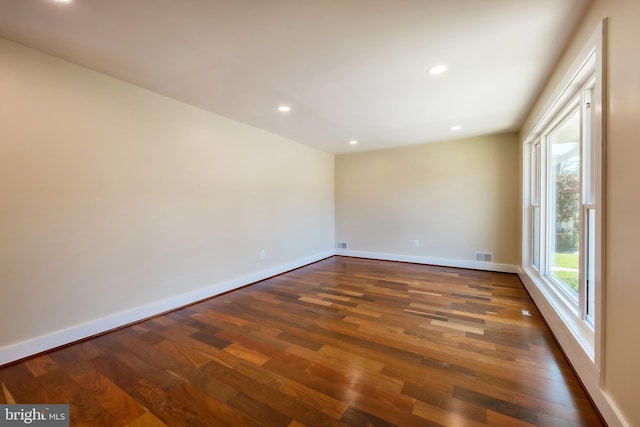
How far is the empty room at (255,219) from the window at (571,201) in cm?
2

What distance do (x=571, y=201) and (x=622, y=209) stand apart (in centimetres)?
141

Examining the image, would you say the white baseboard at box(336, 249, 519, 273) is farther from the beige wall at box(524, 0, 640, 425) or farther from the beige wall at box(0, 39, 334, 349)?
the beige wall at box(524, 0, 640, 425)

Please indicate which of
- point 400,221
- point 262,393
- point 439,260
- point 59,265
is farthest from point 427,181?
point 59,265

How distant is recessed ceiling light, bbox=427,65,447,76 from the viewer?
220cm

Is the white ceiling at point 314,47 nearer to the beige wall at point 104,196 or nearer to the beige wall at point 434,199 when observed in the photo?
the beige wall at point 104,196

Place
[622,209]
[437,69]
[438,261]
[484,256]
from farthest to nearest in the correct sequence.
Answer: [438,261]
[484,256]
[437,69]
[622,209]

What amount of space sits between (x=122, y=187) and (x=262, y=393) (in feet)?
7.35

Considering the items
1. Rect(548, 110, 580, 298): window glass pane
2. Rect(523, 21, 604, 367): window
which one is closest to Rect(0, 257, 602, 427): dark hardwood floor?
Rect(523, 21, 604, 367): window

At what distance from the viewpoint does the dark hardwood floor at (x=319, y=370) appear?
1456mm
